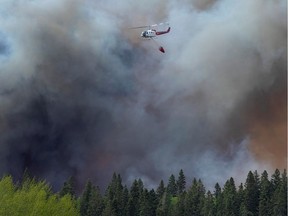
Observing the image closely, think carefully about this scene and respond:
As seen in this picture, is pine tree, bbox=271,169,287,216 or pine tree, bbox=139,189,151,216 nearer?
pine tree, bbox=271,169,287,216

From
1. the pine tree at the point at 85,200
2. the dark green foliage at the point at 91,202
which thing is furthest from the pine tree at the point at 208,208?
the pine tree at the point at 85,200

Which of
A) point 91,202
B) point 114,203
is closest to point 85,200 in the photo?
point 91,202

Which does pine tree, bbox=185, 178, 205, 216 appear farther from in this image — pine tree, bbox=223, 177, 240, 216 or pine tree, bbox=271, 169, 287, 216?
pine tree, bbox=271, 169, 287, 216

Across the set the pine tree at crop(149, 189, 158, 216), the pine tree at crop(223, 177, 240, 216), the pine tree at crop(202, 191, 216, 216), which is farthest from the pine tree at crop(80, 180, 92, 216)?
the pine tree at crop(223, 177, 240, 216)

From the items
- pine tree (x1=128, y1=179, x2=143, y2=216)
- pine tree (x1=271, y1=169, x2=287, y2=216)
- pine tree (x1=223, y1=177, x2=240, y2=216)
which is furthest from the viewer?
pine tree (x1=128, y1=179, x2=143, y2=216)

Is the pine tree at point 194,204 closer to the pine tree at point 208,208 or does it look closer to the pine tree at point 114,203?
the pine tree at point 208,208

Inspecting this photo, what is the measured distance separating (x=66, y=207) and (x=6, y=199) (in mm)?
16078

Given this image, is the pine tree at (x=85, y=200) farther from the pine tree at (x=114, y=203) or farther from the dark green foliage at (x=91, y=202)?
the pine tree at (x=114, y=203)

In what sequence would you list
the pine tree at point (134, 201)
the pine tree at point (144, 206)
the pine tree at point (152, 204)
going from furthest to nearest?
1. the pine tree at point (134, 201)
2. the pine tree at point (152, 204)
3. the pine tree at point (144, 206)

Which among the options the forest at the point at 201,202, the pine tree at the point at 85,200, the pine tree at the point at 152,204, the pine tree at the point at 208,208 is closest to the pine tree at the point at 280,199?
the forest at the point at 201,202

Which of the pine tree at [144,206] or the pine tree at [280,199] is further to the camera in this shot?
the pine tree at [144,206]

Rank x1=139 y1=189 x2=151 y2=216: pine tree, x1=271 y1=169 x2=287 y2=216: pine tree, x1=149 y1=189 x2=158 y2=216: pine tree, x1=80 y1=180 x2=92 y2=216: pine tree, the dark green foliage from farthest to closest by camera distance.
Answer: x1=80 y1=180 x2=92 y2=216: pine tree → x1=149 y1=189 x2=158 y2=216: pine tree → the dark green foliage → x1=139 y1=189 x2=151 y2=216: pine tree → x1=271 y1=169 x2=287 y2=216: pine tree

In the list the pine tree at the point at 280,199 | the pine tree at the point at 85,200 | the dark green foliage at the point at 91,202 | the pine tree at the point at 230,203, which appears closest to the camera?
the pine tree at the point at 280,199

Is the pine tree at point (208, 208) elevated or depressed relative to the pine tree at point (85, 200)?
depressed
